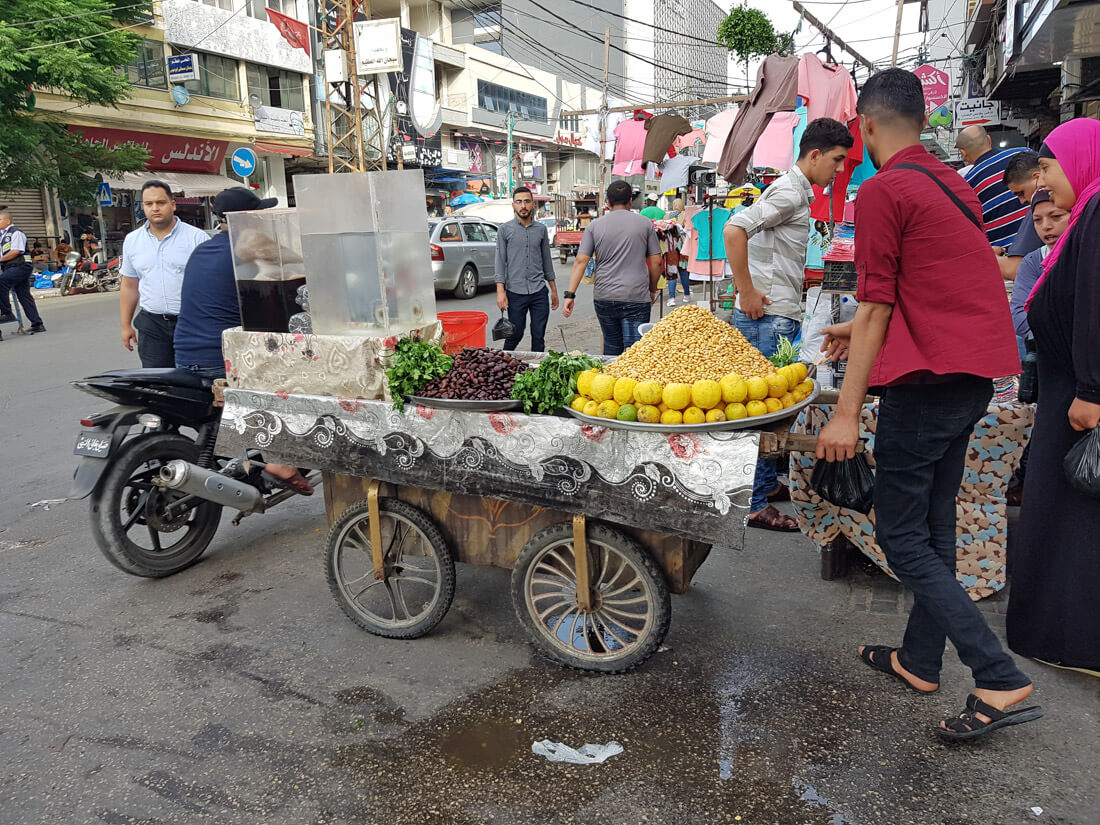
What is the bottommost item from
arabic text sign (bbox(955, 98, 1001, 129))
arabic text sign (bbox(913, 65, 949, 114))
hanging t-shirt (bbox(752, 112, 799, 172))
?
hanging t-shirt (bbox(752, 112, 799, 172))

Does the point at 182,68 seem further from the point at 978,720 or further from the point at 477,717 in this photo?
the point at 978,720

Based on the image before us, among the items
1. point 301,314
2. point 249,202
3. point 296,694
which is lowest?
point 296,694

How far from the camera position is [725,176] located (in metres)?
6.37

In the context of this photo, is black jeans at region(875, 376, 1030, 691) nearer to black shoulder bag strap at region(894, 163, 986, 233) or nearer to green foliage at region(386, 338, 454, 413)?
Result: black shoulder bag strap at region(894, 163, 986, 233)

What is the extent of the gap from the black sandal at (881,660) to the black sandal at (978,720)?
13.1 inches

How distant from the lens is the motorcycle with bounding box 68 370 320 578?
380 cm

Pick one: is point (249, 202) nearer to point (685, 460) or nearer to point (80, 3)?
point (685, 460)

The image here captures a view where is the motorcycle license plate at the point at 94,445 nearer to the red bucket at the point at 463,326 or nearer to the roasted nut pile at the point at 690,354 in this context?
the red bucket at the point at 463,326

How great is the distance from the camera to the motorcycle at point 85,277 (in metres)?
20.2

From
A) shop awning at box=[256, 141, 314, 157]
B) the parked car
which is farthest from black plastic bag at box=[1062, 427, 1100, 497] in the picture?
shop awning at box=[256, 141, 314, 157]

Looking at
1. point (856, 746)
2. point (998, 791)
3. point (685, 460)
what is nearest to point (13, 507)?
point (685, 460)

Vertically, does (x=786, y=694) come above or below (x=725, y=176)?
below

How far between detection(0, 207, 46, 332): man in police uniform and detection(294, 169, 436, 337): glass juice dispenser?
1144 centimetres

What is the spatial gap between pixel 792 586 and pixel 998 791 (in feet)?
4.92
